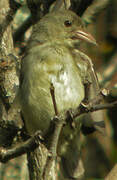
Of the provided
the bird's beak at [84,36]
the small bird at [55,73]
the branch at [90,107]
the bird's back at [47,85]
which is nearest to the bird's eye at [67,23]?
the small bird at [55,73]

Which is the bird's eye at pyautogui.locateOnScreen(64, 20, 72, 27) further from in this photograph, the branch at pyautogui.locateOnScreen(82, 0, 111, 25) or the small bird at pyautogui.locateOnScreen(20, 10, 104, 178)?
the branch at pyautogui.locateOnScreen(82, 0, 111, 25)

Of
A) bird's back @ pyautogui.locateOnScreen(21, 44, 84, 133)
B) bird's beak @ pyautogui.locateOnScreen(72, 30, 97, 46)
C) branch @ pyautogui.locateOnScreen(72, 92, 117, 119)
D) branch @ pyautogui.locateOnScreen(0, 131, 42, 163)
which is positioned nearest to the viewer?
branch @ pyautogui.locateOnScreen(72, 92, 117, 119)

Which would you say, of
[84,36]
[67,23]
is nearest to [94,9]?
[67,23]

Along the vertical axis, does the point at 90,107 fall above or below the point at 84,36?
below

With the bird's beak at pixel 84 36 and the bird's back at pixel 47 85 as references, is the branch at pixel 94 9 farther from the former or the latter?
the bird's back at pixel 47 85

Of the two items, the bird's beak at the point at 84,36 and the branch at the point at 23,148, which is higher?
the bird's beak at the point at 84,36

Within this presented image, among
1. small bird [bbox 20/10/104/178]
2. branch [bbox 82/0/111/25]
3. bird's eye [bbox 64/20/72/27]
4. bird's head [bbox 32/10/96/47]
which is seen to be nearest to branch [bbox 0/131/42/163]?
small bird [bbox 20/10/104/178]

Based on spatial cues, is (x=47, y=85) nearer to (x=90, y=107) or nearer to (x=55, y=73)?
(x=55, y=73)

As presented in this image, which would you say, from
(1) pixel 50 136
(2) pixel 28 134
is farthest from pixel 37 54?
(1) pixel 50 136
